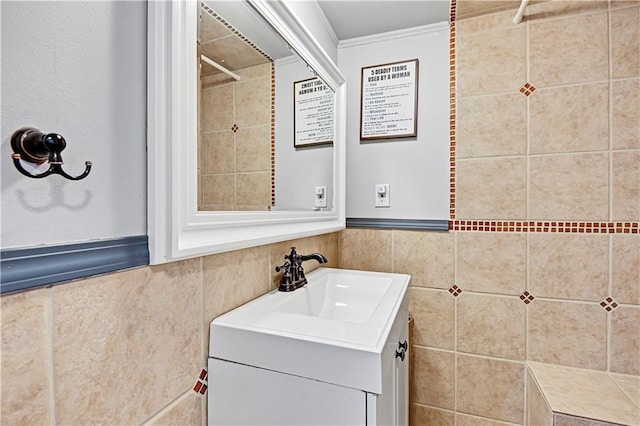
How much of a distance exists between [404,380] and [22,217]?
3.72ft

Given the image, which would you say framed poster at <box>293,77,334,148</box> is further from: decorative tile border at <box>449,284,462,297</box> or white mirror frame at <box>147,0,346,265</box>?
decorative tile border at <box>449,284,462,297</box>

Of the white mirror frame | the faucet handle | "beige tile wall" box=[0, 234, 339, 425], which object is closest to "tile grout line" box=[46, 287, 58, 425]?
"beige tile wall" box=[0, 234, 339, 425]

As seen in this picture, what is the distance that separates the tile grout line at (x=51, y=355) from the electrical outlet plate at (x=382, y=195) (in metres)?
1.35

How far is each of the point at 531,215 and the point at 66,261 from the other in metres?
1.54

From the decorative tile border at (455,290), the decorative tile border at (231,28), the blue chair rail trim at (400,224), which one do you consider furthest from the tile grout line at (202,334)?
the decorative tile border at (455,290)

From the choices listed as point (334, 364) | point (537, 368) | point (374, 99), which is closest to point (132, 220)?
point (334, 364)

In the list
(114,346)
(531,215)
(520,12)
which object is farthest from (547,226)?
(114,346)

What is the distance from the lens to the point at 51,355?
0.42 meters

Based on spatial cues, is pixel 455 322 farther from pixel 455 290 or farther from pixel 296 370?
pixel 296 370

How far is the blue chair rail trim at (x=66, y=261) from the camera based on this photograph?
0.37 meters

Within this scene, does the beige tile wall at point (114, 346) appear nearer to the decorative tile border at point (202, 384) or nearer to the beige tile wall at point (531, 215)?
the decorative tile border at point (202, 384)

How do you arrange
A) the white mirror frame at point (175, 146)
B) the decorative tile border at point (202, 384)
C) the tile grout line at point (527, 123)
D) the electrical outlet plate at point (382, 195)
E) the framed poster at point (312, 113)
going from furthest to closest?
the electrical outlet plate at point (382, 195) < the tile grout line at point (527, 123) < the framed poster at point (312, 113) < the decorative tile border at point (202, 384) < the white mirror frame at point (175, 146)

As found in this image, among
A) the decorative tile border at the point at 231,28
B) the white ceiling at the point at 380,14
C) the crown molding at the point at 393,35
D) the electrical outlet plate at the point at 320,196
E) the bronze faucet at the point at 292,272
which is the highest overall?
the white ceiling at the point at 380,14

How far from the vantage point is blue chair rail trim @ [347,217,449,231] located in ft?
4.82
